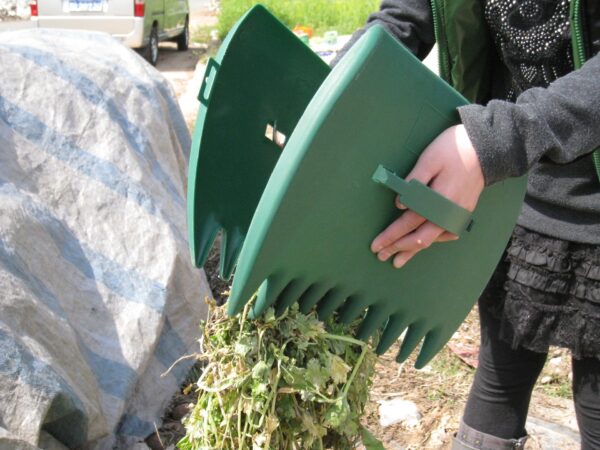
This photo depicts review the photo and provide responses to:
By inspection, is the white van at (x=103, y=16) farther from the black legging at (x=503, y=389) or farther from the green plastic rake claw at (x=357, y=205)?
the green plastic rake claw at (x=357, y=205)

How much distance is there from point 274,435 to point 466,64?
2.61 feet

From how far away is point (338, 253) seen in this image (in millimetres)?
1216

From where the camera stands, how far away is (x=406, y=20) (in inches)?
64.0

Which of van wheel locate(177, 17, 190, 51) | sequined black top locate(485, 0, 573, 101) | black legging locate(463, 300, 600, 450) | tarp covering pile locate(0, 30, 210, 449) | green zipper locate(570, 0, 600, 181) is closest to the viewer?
green zipper locate(570, 0, 600, 181)

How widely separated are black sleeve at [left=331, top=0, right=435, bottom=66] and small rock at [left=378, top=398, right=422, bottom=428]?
158 centimetres

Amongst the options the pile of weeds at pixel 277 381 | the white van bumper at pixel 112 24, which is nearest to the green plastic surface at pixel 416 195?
the pile of weeds at pixel 277 381

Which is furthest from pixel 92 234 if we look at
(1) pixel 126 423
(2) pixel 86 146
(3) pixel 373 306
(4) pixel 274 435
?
(3) pixel 373 306

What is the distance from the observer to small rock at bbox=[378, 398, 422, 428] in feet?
9.40

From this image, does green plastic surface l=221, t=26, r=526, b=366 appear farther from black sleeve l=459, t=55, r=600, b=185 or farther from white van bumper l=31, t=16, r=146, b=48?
white van bumper l=31, t=16, r=146, b=48

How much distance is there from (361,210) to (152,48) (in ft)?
34.8

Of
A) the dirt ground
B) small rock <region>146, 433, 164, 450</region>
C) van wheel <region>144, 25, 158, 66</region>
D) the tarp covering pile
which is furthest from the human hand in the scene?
van wheel <region>144, 25, 158, 66</region>

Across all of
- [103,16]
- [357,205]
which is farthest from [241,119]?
[103,16]

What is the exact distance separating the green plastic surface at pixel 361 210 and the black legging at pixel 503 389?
0.49 meters

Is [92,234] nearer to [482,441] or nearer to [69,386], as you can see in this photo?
[69,386]
